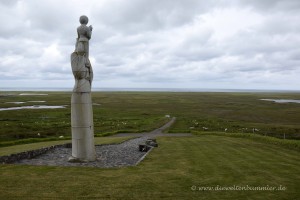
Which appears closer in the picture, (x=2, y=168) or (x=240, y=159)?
(x=2, y=168)

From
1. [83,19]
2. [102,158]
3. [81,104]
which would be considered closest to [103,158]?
[102,158]

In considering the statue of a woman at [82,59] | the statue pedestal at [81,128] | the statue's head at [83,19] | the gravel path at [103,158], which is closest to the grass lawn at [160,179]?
the gravel path at [103,158]

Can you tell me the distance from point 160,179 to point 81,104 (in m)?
8.15

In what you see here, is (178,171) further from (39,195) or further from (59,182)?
(39,195)

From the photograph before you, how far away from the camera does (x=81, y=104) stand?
19969 mm

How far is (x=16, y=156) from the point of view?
20344 mm

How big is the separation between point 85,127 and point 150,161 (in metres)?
4.71

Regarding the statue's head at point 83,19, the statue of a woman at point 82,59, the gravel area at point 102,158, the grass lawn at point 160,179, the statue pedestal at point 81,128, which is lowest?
the gravel area at point 102,158

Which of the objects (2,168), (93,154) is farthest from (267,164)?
(2,168)

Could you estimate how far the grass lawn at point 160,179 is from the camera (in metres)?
12.1

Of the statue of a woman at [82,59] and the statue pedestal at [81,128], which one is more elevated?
the statue of a woman at [82,59]

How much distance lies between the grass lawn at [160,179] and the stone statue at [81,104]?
3.11 meters

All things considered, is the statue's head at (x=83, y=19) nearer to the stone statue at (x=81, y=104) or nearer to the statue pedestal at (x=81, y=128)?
the stone statue at (x=81, y=104)

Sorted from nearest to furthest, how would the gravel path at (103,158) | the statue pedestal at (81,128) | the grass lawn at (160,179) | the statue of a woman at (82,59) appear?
the grass lawn at (160,179)
the gravel path at (103,158)
the statue pedestal at (81,128)
the statue of a woman at (82,59)
